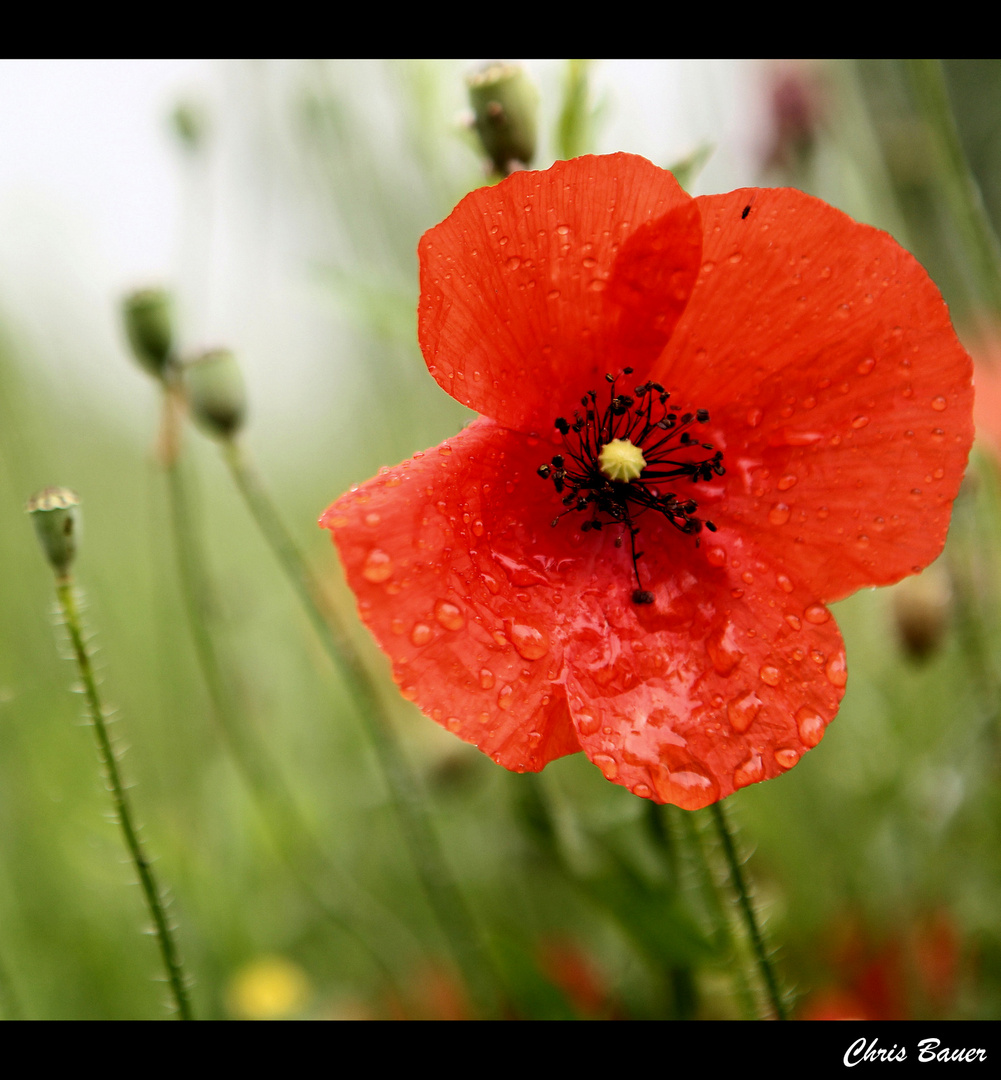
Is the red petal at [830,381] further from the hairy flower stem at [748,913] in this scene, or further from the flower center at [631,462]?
the hairy flower stem at [748,913]

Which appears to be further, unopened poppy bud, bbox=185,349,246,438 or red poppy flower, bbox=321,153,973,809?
unopened poppy bud, bbox=185,349,246,438

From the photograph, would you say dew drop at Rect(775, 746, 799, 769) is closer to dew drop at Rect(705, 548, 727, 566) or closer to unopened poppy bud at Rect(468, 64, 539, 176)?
dew drop at Rect(705, 548, 727, 566)

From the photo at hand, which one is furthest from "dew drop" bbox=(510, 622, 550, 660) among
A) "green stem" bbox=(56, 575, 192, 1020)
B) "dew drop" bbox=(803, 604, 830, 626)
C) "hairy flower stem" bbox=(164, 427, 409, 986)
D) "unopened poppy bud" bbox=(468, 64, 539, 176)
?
"hairy flower stem" bbox=(164, 427, 409, 986)

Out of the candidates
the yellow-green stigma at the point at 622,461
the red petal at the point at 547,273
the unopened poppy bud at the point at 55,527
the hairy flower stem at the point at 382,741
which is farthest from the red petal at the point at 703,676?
the unopened poppy bud at the point at 55,527

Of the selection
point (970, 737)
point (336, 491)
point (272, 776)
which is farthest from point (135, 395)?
point (970, 737)

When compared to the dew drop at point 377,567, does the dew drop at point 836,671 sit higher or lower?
lower

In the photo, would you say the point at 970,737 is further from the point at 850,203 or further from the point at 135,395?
the point at 135,395
